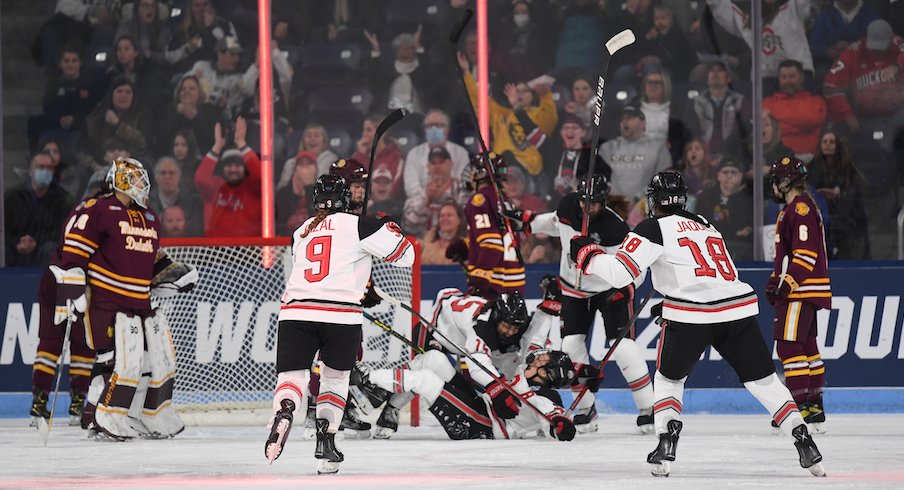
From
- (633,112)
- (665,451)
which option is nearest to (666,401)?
(665,451)

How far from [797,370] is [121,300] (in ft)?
10.1

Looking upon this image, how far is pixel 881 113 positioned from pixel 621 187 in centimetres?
169

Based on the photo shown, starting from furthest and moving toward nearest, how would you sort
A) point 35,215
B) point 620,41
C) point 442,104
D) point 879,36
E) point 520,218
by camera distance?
point 442,104 < point 879,36 < point 35,215 < point 520,218 < point 620,41

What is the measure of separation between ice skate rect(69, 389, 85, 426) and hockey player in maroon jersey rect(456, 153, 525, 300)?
212 centimetres

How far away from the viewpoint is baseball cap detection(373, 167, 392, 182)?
28.7 feet

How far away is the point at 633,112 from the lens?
8.62m

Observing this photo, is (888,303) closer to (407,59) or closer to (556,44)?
(556,44)

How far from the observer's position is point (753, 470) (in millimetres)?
4691

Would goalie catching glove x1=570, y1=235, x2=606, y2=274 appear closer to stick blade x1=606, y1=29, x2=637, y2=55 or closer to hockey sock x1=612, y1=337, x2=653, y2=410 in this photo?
stick blade x1=606, y1=29, x2=637, y2=55

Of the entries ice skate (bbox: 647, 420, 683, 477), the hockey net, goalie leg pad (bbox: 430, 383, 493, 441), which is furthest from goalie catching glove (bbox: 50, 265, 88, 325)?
ice skate (bbox: 647, 420, 683, 477)

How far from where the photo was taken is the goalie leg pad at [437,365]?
240 inches

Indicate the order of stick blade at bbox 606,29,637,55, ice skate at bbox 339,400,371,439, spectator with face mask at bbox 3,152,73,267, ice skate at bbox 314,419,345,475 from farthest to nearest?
spectator with face mask at bbox 3,152,73,267
ice skate at bbox 339,400,371,439
stick blade at bbox 606,29,637,55
ice skate at bbox 314,419,345,475

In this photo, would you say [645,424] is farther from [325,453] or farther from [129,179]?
[129,179]

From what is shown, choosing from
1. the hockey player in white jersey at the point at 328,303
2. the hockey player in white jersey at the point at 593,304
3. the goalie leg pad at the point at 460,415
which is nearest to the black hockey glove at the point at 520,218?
the hockey player in white jersey at the point at 593,304
